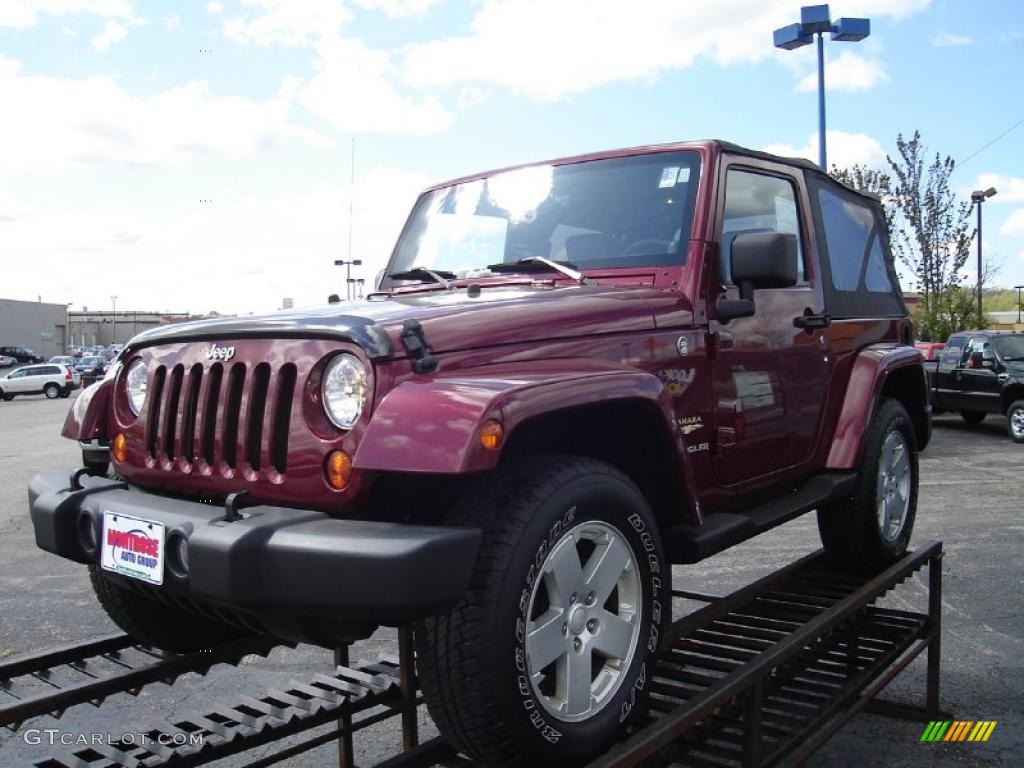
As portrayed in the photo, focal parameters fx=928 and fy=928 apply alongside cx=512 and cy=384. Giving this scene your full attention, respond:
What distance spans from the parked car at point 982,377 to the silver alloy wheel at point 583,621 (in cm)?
1308

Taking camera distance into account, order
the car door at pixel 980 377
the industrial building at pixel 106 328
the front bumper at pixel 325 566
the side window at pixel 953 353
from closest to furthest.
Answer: the front bumper at pixel 325 566 → the car door at pixel 980 377 → the side window at pixel 953 353 → the industrial building at pixel 106 328

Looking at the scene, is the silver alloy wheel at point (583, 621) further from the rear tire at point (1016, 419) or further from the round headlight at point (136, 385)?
the rear tire at point (1016, 419)

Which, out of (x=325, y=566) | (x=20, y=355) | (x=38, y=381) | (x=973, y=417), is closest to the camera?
(x=325, y=566)

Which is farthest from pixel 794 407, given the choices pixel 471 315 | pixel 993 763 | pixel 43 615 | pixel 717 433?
pixel 43 615

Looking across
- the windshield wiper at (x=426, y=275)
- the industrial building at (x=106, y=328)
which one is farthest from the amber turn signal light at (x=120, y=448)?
the industrial building at (x=106, y=328)

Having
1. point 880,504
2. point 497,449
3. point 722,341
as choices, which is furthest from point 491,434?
point 880,504

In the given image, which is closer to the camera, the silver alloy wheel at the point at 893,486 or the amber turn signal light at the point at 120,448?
the amber turn signal light at the point at 120,448

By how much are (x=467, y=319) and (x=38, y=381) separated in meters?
36.5

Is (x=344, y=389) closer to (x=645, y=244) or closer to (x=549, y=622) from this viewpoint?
(x=549, y=622)

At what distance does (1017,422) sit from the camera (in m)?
13.6

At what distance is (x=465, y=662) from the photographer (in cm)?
210

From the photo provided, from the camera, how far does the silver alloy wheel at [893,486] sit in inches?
170

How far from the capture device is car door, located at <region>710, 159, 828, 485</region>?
330cm

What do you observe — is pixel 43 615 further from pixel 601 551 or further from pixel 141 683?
pixel 601 551
